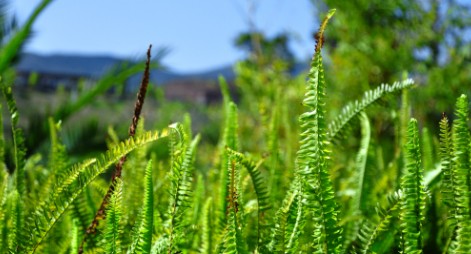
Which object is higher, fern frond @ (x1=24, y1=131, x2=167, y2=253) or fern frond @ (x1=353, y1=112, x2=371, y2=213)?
fern frond @ (x1=353, y1=112, x2=371, y2=213)

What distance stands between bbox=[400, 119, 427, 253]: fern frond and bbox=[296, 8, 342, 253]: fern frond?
0.06 meters

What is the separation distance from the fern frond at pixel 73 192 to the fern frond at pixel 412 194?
0.20 m

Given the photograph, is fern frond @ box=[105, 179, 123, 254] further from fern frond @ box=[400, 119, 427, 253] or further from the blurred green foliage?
the blurred green foliage

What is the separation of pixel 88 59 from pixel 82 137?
13288 centimetres

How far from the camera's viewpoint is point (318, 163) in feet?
1.47

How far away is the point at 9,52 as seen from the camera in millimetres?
2361

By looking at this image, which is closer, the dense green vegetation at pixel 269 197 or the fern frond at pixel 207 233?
the dense green vegetation at pixel 269 197

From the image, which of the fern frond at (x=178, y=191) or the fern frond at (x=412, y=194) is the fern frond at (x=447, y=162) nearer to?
the fern frond at (x=412, y=194)

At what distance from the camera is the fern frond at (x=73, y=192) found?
1.68ft

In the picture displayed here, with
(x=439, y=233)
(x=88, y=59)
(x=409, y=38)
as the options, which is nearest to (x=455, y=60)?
(x=409, y=38)

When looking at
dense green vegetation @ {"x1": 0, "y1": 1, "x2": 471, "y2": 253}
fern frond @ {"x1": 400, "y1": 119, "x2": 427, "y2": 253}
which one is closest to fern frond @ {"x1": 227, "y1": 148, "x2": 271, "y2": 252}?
dense green vegetation @ {"x1": 0, "y1": 1, "x2": 471, "y2": 253}

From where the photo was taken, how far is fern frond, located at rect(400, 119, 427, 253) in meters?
0.47

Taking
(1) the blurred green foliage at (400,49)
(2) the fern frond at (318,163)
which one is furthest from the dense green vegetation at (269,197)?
(1) the blurred green foliage at (400,49)

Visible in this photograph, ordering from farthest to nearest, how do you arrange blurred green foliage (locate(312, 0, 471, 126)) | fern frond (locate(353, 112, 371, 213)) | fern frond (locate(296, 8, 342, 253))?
blurred green foliage (locate(312, 0, 471, 126)) → fern frond (locate(353, 112, 371, 213)) → fern frond (locate(296, 8, 342, 253))
